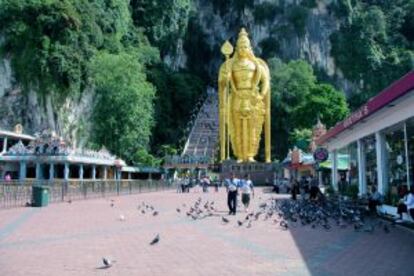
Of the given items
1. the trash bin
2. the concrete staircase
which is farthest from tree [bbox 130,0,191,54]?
the trash bin

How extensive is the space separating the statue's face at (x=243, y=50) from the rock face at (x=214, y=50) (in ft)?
54.1

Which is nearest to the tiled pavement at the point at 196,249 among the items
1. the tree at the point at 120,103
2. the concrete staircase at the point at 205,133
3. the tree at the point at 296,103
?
the tree at the point at 120,103

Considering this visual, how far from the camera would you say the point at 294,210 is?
1535 cm

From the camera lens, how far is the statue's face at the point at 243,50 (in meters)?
48.6

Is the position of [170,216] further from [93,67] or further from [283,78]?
[283,78]

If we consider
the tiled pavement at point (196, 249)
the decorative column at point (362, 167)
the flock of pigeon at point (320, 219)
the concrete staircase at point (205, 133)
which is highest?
the concrete staircase at point (205, 133)

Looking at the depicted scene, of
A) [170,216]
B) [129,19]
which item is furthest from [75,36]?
[170,216]

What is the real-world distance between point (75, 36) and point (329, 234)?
142 feet

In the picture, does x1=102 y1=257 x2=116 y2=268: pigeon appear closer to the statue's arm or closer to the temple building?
the temple building

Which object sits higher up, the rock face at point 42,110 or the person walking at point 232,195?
the rock face at point 42,110

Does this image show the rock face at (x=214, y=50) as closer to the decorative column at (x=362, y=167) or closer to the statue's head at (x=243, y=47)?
the statue's head at (x=243, y=47)

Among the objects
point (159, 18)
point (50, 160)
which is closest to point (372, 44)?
point (159, 18)

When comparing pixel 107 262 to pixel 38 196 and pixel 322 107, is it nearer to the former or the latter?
pixel 38 196

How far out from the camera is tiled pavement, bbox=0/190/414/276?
7.43m
